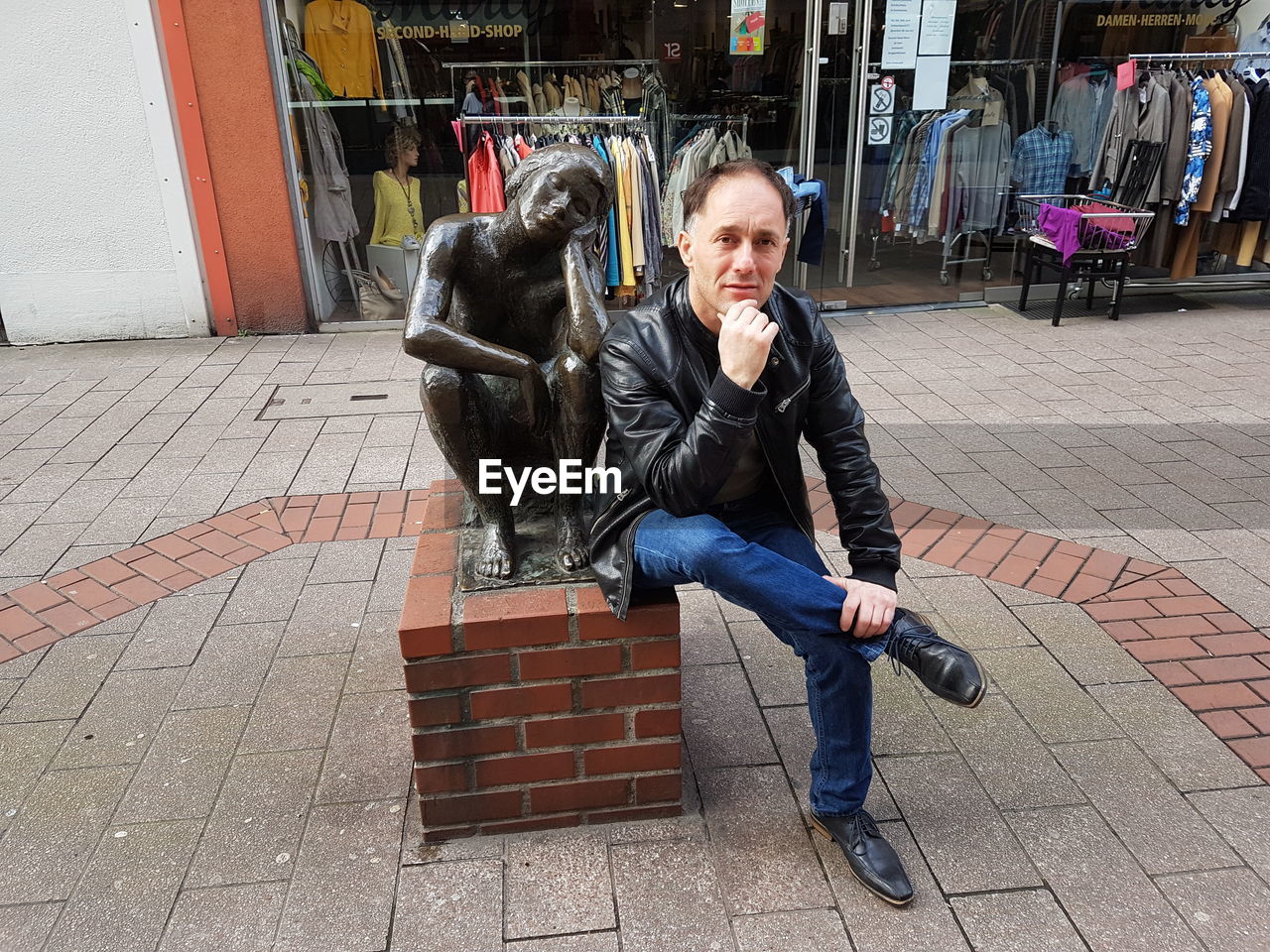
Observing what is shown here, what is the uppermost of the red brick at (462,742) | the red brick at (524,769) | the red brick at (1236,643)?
the red brick at (462,742)

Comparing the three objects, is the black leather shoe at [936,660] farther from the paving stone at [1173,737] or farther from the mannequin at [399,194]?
the mannequin at [399,194]

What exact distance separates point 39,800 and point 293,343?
5.08 m

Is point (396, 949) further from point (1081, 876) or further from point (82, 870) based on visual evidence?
point (1081, 876)

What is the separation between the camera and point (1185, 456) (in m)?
4.93

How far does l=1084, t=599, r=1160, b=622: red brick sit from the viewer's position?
3.43m

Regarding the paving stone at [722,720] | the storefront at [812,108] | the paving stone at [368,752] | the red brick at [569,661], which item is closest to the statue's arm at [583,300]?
the red brick at [569,661]

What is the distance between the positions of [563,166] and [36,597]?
110 inches

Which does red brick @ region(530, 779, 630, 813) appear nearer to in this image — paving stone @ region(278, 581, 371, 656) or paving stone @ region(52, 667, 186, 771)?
paving stone @ region(278, 581, 371, 656)

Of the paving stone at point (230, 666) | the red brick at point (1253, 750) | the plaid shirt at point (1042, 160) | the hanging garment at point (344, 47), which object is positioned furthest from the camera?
the plaid shirt at point (1042, 160)

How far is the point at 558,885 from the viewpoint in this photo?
2.30 meters

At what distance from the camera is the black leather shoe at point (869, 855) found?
7.30ft

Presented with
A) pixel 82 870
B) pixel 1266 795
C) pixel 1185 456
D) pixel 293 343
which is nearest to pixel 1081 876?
pixel 1266 795

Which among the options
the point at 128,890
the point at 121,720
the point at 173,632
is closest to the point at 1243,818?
the point at 128,890

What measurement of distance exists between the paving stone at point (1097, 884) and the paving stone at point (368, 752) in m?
1.69
